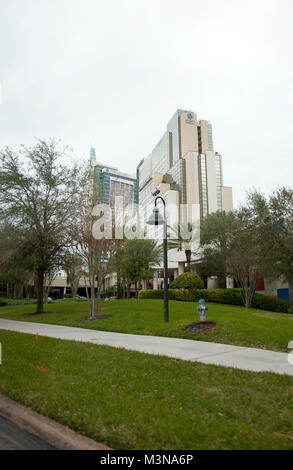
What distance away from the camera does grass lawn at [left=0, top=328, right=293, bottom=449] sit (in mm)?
3227

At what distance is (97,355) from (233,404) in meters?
3.51

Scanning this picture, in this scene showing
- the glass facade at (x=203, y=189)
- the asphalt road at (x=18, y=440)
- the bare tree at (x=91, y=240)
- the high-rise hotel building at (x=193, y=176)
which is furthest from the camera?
the high-rise hotel building at (x=193, y=176)

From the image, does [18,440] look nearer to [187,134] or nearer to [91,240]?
[91,240]

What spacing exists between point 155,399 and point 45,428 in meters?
1.44

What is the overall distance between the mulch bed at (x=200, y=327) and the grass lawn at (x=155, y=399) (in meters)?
4.12

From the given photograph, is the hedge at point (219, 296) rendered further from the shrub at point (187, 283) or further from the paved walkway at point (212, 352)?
the paved walkway at point (212, 352)

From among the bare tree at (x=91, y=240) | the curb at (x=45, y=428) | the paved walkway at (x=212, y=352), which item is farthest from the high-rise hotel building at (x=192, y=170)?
the curb at (x=45, y=428)

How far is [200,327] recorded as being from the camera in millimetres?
10820

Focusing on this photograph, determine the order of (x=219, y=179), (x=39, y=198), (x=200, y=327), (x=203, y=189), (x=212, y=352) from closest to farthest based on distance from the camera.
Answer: (x=212, y=352)
(x=200, y=327)
(x=39, y=198)
(x=203, y=189)
(x=219, y=179)

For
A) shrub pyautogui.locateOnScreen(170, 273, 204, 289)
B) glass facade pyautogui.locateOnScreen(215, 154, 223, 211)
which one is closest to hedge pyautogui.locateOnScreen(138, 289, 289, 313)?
shrub pyautogui.locateOnScreen(170, 273, 204, 289)

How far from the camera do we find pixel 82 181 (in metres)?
18.2

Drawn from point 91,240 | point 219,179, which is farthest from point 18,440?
point 219,179

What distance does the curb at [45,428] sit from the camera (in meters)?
3.17

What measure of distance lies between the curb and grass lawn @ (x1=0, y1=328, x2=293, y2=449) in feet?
0.32
